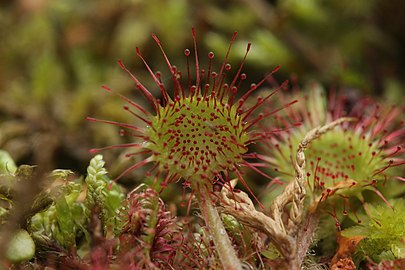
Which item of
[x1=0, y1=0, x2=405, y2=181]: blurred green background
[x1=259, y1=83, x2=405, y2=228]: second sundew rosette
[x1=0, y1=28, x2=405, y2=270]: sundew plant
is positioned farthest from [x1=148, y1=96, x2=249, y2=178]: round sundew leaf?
[x1=0, y1=0, x2=405, y2=181]: blurred green background

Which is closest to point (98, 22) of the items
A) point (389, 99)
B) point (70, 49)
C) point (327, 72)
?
point (70, 49)

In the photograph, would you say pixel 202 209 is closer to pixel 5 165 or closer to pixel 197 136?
pixel 197 136

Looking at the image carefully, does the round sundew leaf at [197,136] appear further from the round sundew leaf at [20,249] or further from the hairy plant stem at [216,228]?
the round sundew leaf at [20,249]

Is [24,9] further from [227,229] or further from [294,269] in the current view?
[294,269]

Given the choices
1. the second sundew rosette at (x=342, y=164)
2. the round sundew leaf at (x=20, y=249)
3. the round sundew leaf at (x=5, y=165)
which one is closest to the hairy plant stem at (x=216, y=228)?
the second sundew rosette at (x=342, y=164)

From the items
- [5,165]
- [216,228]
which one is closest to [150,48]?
[5,165]

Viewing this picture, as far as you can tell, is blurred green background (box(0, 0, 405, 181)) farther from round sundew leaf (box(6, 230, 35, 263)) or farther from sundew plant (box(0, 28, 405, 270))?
round sundew leaf (box(6, 230, 35, 263))

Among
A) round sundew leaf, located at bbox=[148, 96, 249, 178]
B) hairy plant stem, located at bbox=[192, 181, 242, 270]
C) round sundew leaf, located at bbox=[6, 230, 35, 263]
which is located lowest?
round sundew leaf, located at bbox=[6, 230, 35, 263]
